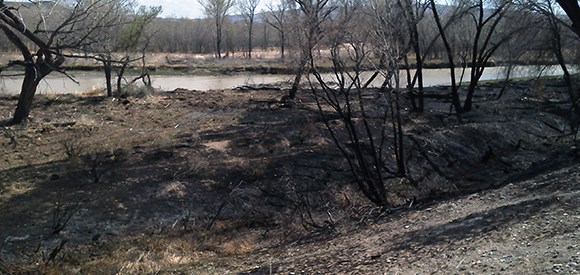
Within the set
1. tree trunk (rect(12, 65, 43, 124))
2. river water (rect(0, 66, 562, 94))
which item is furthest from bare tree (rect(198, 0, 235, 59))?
tree trunk (rect(12, 65, 43, 124))

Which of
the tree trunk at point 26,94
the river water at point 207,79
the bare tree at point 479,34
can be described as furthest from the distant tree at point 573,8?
the river water at point 207,79

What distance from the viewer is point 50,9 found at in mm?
15141

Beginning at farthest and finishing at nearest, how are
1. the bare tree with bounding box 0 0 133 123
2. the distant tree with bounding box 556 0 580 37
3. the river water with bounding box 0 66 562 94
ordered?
the river water with bounding box 0 66 562 94 < the distant tree with bounding box 556 0 580 37 < the bare tree with bounding box 0 0 133 123

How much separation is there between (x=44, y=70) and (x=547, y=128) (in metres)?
A: 18.0

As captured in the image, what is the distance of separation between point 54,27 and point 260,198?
7970 millimetres

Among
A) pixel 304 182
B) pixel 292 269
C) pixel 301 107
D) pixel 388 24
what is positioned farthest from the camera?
pixel 301 107

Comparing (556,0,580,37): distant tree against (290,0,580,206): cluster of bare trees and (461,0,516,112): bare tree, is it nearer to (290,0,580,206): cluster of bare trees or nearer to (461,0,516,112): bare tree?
(290,0,580,206): cluster of bare trees

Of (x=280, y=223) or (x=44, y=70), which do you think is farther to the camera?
(x=44, y=70)

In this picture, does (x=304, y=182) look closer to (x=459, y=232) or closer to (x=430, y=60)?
(x=459, y=232)

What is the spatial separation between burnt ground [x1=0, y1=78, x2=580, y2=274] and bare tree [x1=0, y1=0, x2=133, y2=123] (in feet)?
6.33

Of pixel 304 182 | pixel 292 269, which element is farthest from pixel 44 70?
pixel 292 269

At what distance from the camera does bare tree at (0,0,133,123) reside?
15.0 meters

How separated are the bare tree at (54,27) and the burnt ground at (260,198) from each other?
1931mm

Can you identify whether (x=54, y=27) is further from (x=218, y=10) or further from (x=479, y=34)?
(x=218, y=10)
